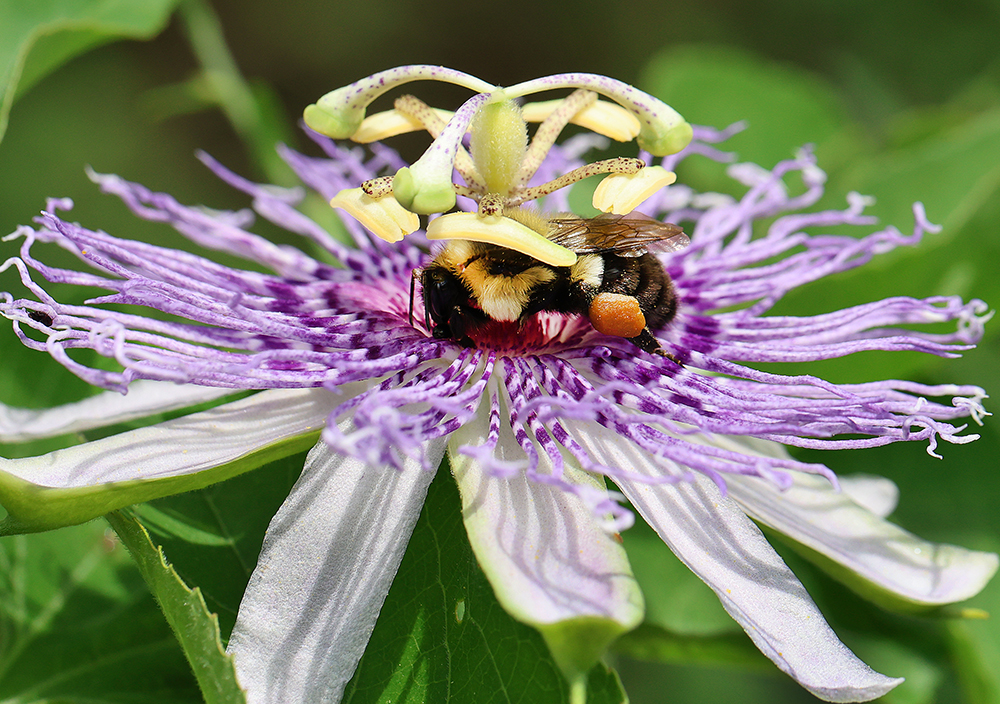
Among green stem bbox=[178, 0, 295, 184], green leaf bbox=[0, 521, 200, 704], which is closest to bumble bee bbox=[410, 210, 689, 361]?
green leaf bbox=[0, 521, 200, 704]

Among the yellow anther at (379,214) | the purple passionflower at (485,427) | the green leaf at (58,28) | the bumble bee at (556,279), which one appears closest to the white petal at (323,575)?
the purple passionflower at (485,427)

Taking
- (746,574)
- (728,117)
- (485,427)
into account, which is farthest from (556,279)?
(728,117)

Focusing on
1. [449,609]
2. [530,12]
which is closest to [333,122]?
[449,609]

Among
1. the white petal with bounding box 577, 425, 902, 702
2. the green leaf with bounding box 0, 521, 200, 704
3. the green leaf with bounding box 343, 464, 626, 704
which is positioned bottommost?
the green leaf with bounding box 0, 521, 200, 704

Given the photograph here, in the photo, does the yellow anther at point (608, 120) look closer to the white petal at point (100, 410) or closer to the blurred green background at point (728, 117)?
the blurred green background at point (728, 117)

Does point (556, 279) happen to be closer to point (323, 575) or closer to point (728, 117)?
point (323, 575)

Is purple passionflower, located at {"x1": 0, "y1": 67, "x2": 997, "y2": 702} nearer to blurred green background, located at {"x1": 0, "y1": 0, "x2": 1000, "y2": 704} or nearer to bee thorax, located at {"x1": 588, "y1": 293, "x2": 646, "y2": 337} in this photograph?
bee thorax, located at {"x1": 588, "y1": 293, "x2": 646, "y2": 337}
